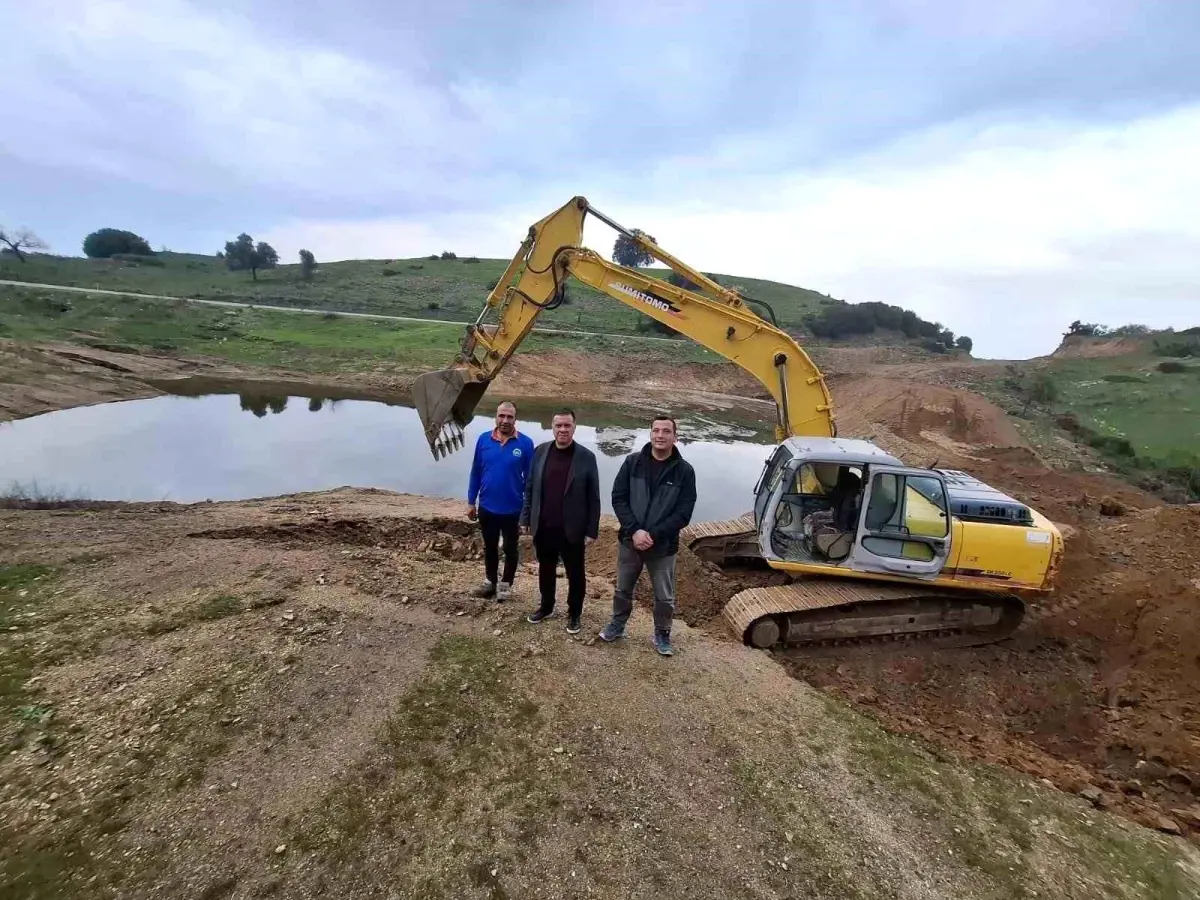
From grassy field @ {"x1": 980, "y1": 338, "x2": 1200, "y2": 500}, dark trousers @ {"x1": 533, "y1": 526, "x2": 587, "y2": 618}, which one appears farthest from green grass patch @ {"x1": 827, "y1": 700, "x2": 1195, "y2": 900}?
grassy field @ {"x1": 980, "y1": 338, "x2": 1200, "y2": 500}

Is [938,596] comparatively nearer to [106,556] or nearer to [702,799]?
[702,799]

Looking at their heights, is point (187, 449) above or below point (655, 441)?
below

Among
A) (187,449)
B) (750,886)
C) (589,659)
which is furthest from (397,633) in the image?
(187,449)

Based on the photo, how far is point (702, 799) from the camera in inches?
147

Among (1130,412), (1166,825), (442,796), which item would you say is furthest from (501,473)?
(1130,412)

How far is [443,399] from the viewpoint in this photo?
342 inches

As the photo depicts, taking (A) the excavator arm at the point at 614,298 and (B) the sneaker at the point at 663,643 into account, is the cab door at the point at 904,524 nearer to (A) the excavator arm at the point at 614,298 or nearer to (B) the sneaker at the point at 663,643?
(A) the excavator arm at the point at 614,298

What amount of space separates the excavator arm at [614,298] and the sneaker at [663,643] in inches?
136

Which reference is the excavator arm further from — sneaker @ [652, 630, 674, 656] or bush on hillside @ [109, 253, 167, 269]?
bush on hillside @ [109, 253, 167, 269]

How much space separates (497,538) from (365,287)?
55745 mm

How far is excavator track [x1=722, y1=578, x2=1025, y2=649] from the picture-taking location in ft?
20.4

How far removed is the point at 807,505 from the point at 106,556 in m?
7.15

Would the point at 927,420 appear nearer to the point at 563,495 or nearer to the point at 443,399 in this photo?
the point at 443,399

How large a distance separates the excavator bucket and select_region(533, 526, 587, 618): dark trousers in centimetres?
394
